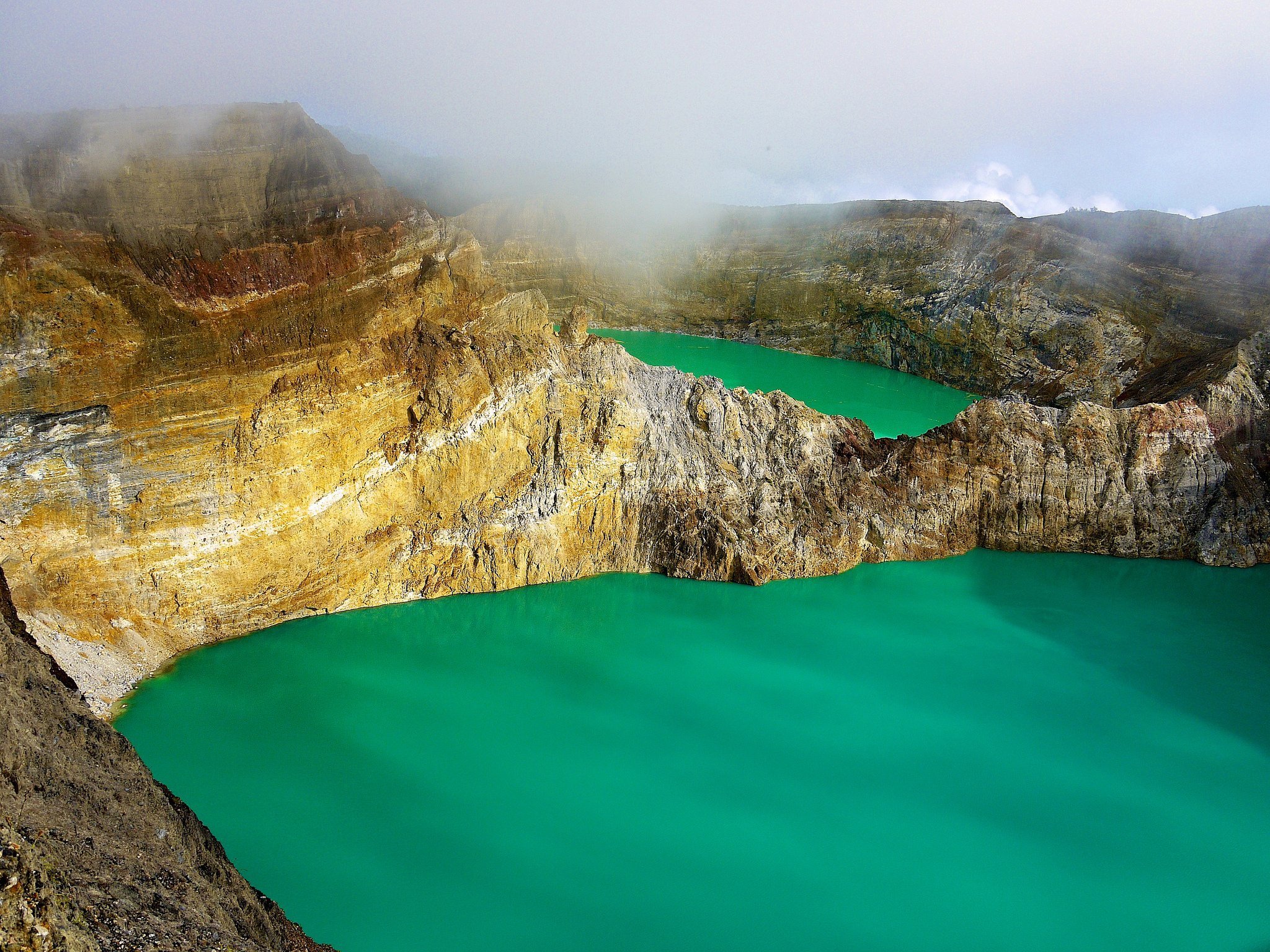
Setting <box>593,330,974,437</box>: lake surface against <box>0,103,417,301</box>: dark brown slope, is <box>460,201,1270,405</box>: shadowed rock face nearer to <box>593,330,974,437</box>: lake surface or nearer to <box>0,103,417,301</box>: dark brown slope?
<box>593,330,974,437</box>: lake surface

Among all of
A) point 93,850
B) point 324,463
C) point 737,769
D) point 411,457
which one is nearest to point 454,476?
point 411,457

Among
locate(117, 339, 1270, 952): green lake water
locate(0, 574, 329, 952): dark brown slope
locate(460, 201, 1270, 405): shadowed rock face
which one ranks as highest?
locate(460, 201, 1270, 405): shadowed rock face

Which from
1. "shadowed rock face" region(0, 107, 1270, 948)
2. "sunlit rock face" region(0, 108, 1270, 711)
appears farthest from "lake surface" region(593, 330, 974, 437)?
"shadowed rock face" region(0, 107, 1270, 948)

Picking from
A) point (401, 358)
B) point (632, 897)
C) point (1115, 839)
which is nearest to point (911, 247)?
point (401, 358)

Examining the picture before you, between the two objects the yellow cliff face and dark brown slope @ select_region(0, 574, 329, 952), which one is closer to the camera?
dark brown slope @ select_region(0, 574, 329, 952)

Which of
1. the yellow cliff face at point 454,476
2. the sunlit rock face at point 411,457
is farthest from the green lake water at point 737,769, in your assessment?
the sunlit rock face at point 411,457

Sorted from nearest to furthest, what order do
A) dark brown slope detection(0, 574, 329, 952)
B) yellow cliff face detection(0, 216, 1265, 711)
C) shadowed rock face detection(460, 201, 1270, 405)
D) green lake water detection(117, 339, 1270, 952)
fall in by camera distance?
dark brown slope detection(0, 574, 329, 952) → green lake water detection(117, 339, 1270, 952) → yellow cliff face detection(0, 216, 1265, 711) → shadowed rock face detection(460, 201, 1270, 405)
